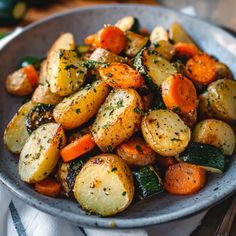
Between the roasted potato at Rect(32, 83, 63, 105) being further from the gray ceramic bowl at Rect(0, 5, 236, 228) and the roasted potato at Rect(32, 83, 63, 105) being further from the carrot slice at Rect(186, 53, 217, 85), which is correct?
the carrot slice at Rect(186, 53, 217, 85)

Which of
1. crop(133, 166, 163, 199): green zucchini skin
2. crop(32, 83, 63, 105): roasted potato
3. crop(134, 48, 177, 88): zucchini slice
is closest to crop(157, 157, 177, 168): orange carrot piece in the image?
crop(133, 166, 163, 199): green zucchini skin

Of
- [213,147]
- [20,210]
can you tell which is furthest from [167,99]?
[20,210]

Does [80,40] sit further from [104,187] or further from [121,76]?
Result: [104,187]

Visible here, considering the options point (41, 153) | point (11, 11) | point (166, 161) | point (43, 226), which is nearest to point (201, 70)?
point (166, 161)

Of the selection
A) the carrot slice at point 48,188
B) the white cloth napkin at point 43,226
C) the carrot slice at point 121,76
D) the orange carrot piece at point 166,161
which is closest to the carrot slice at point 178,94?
the carrot slice at point 121,76

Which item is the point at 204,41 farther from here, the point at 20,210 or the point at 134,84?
the point at 20,210

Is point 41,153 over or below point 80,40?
below
